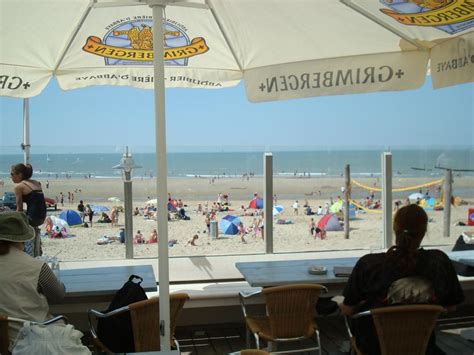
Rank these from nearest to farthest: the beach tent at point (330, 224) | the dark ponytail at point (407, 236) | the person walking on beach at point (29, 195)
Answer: the dark ponytail at point (407, 236), the person walking on beach at point (29, 195), the beach tent at point (330, 224)

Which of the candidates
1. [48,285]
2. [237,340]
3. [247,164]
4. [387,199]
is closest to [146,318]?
[48,285]

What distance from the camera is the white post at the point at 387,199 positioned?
6.75 meters

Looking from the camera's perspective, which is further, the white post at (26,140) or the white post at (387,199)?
the white post at (26,140)

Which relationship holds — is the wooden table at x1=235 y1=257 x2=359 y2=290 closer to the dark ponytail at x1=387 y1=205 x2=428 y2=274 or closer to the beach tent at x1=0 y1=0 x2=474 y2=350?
the dark ponytail at x1=387 y1=205 x2=428 y2=274

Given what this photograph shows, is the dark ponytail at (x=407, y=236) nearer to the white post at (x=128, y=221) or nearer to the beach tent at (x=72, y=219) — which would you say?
the white post at (x=128, y=221)

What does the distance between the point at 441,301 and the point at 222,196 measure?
2515 cm

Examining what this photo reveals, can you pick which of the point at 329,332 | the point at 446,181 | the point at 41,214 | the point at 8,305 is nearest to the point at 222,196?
the point at 446,181

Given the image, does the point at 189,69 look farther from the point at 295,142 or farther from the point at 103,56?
the point at 295,142

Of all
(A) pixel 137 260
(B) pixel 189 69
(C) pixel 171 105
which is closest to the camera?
(B) pixel 189 69

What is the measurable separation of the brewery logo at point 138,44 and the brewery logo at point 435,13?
1457mm

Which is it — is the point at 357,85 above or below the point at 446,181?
above

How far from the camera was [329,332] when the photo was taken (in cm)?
454

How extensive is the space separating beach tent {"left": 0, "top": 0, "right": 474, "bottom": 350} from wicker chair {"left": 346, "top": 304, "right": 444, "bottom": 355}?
163 centimetres

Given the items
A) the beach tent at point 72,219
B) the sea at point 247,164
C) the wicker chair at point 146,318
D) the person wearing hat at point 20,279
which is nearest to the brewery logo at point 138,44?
the person wearing hat at point 20,279
